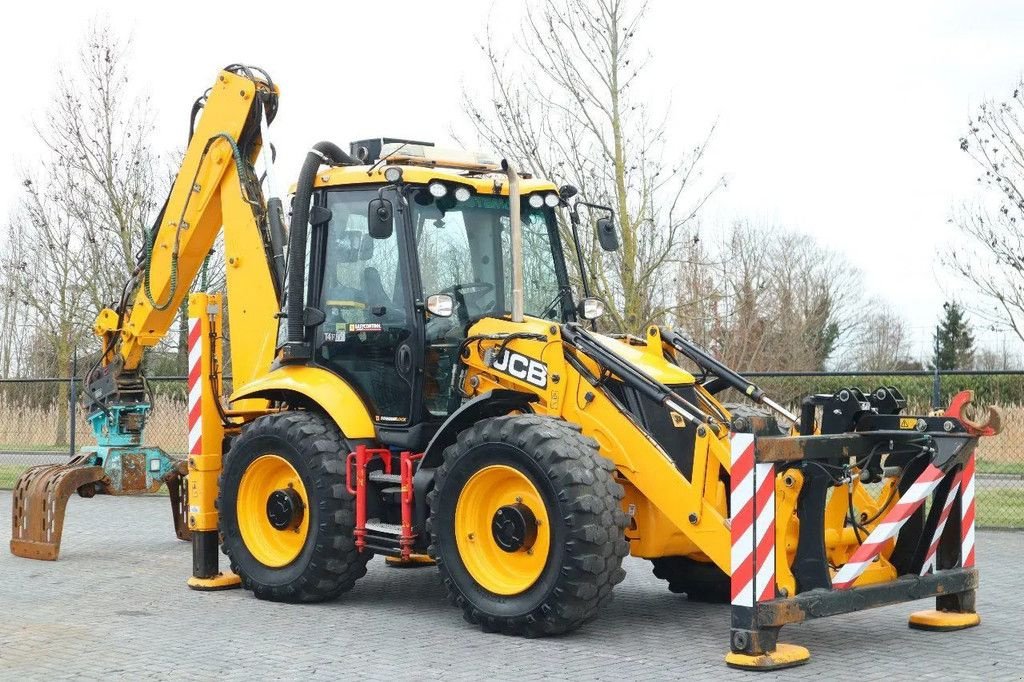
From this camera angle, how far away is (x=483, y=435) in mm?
8750

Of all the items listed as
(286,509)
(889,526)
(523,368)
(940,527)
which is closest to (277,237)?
(286,509)

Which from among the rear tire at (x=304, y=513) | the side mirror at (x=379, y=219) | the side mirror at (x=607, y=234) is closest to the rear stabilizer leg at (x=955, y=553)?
the side mirror at (x=607, y=234)

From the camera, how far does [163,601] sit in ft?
33.3

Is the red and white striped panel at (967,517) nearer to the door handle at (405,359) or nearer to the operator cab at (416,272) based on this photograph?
the operator cab at (416,272)

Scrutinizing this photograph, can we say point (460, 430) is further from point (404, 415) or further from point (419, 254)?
point (419, 254)

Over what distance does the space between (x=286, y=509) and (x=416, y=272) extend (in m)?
2.00

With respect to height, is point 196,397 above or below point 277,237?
below

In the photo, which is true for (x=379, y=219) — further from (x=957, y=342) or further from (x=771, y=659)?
(x=957, y=342)

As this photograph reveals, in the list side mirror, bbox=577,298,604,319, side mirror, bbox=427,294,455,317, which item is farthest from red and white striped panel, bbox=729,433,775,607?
side mirror, bbox=577,298,604,319

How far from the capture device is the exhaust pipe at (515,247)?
9.43 metres

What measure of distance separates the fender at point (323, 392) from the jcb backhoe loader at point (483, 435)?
2 centimetres

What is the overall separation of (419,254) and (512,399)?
1.32 metres

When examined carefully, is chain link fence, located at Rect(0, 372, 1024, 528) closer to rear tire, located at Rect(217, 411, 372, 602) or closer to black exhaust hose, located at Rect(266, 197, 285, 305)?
black exhaust hose, located at Rect(266, 197, 285, 305)

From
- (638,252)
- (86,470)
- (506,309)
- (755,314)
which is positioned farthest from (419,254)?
(755,314)
